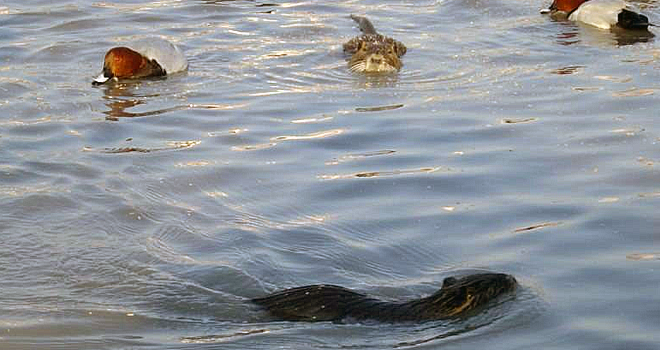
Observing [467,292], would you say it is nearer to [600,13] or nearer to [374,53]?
[374,53]

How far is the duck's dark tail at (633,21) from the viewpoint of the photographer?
43.0ft

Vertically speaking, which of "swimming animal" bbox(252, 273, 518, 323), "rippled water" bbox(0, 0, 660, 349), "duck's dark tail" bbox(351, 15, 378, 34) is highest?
"swimming animal" bbox(252, 273, 518, 323)

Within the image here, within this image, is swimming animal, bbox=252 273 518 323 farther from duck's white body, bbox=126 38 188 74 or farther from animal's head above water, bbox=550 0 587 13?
animal's head above water, bbox=550 0 587 13

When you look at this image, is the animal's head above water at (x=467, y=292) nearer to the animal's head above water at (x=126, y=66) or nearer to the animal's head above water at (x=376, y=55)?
the animal's head above water at (x=376, y=55)

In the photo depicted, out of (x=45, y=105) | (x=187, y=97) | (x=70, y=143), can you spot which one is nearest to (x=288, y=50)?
(x=187, y=97)

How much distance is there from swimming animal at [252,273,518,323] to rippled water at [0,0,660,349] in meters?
0.07

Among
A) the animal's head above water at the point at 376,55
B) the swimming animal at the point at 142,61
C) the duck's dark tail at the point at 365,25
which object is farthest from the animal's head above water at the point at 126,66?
the duck's dark tail at the point at 365,25

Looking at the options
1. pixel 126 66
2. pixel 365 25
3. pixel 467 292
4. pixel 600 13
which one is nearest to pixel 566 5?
pixel 600 13

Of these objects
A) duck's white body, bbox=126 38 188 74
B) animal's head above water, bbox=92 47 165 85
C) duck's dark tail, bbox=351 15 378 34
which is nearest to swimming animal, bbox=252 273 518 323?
animal's head above water, bbox=92 47 165 85

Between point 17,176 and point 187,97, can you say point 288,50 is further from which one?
point 17,176

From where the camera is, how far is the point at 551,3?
14867 millimetres

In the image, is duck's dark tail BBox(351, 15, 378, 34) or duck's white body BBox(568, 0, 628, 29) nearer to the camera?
duck's dark tail BBox(351, 15, 378, 34)

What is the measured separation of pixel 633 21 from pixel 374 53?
9.56 feet

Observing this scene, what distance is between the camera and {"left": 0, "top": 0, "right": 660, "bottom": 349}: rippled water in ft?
20.1
